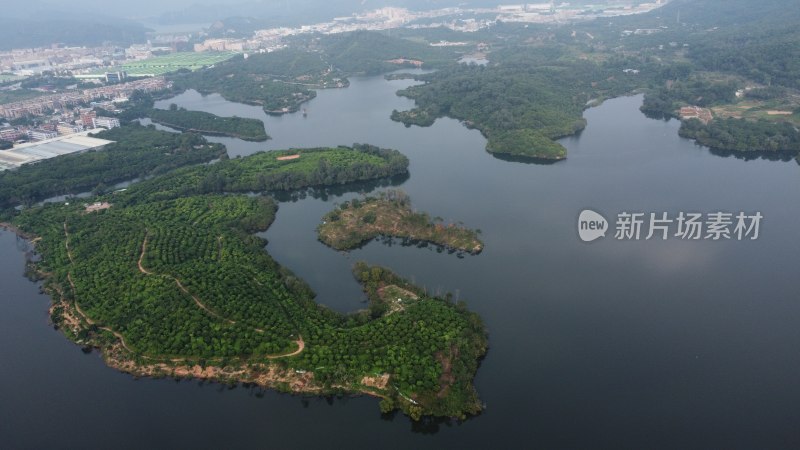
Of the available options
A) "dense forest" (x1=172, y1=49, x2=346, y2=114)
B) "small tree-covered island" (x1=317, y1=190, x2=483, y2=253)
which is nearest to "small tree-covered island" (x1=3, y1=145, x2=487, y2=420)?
"small tree-covered island" (x1=317, y1=190, x2=483, y2=253)

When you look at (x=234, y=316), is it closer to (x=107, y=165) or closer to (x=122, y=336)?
(x=122, y=336)

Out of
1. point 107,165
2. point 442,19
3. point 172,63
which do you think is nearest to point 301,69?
point 172,63

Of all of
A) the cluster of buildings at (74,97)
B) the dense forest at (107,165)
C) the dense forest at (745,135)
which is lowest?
the dense forest at (745,135)

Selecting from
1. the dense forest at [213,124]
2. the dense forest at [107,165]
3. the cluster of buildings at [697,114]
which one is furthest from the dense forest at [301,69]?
the cluster of buildings at [697,114]

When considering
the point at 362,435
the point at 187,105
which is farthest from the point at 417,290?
the point at 187,105

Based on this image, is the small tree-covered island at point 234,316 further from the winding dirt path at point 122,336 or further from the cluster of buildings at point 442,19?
the cluster of buildings at point 442,19
